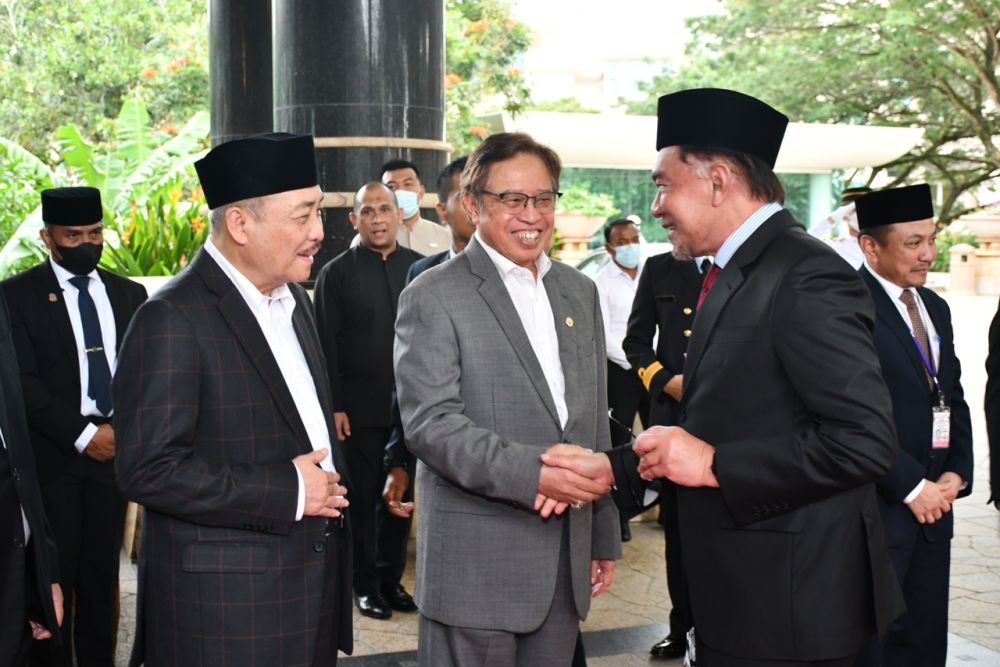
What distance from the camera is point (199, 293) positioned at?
8.68 feet

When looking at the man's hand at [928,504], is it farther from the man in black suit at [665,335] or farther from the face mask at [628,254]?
the face mask at [628,254]

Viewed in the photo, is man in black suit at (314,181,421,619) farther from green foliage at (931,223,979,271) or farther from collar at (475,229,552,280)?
green foliage at (931,223,979,271)

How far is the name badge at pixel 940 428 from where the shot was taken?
3836 mm

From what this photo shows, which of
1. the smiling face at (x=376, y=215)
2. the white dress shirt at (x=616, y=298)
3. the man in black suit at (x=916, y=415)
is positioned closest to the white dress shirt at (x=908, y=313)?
the man in black suit at (x=916, y=415)

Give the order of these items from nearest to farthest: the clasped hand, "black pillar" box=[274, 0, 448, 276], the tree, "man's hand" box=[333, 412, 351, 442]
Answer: the clasped hand < "man's hand" box=[333, 412, 351, 442] < "black pillar" box=[274, 0, 448, 276] < the tree

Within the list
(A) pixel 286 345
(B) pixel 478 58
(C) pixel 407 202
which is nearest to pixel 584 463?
(A) pixel 286 345

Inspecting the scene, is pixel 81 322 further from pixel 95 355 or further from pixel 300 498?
pixel 300 498

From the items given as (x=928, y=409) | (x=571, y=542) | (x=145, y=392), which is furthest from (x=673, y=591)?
(x=145, y=392)

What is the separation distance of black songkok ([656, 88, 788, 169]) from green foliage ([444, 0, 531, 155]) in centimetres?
1459

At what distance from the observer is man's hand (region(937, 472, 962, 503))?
382 cm

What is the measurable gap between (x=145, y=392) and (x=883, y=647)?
2.88m

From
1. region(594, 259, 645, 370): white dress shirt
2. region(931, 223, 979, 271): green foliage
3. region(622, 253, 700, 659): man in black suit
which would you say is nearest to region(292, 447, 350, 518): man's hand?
region(622, 253, 700, 659): man in black suit

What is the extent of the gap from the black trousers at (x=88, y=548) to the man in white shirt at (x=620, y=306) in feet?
11.2

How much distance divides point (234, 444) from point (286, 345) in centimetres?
32
